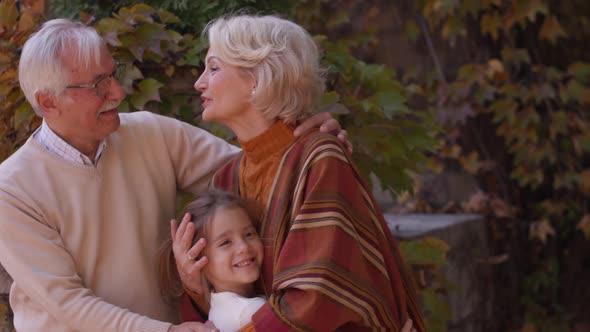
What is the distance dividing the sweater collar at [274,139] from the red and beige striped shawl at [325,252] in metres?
0.04

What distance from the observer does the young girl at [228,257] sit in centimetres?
193

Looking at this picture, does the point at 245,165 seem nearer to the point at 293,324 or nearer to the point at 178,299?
the point at 178,299

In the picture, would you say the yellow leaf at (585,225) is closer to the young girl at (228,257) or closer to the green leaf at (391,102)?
the green leaf at (391,102)

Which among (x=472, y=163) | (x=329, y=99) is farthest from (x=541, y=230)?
(x=329, y=99)

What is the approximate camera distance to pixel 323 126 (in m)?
2.01

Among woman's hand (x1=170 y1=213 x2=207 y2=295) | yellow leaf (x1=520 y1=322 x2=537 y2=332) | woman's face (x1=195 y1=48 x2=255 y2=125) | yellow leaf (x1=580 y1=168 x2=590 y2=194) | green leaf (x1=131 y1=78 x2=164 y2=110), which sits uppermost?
woman's face (x1=195 y1=48 x2=255 y2=125)

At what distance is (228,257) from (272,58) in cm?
49

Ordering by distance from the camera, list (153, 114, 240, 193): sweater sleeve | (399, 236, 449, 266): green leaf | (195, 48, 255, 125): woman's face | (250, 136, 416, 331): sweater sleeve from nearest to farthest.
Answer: (250, 136, 416, 331): sweater sleeve → (195, 48, 255, 125): woman's face → (153, 114, 240, 193): sweater sleeve → (399, 236, 449, 266): green leaf

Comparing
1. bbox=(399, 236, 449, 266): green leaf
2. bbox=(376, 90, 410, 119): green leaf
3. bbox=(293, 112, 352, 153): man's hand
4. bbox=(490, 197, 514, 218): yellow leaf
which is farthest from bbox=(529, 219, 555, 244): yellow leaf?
bbox=(293, 112, 352, 153): man's hand

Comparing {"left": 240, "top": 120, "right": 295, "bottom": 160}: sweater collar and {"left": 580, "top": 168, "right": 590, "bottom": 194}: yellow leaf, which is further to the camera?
{"left": 580, "top": 168, "right": 590, "bottom": 194}: yellow leaf

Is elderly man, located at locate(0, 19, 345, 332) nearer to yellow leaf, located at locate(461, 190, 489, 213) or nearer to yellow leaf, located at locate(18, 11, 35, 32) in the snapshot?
yellow leaf, located at locate(18, 11, 35, 32)

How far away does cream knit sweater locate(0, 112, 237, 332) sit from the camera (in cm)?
191

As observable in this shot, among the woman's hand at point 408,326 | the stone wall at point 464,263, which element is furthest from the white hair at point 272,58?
the stone wall at point 464,263

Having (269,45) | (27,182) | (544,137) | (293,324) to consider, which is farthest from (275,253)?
(544,137)
